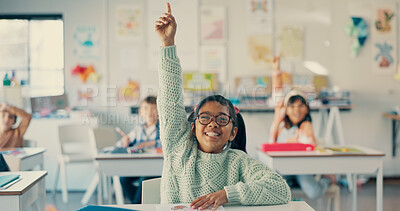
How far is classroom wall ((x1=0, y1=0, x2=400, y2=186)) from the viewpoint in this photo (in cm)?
534

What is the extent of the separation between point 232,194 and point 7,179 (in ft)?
3.78

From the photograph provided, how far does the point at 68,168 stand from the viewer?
489 cm

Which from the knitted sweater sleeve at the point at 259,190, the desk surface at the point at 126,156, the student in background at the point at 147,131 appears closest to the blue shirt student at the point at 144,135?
the student in background at the point at 147,131

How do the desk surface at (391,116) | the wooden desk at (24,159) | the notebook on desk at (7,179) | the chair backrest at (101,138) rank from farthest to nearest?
1. the desk surface at (391,116)
2. the chair backrest at (101,138)
3. the wooden desk at (24,159)
4. the notebook on desk at (7,179)

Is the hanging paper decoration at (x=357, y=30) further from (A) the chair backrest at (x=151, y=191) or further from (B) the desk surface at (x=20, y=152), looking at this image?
(A) the chair backrest at (x=151, y=191)

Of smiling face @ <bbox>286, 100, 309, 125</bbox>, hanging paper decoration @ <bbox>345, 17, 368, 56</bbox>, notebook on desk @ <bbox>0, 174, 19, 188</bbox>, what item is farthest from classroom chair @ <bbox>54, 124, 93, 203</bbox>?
hanging paper decoration @ <bbox>345, 17, 368, 56</bbox>

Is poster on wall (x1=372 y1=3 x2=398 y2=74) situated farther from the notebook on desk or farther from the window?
the notebook on desk

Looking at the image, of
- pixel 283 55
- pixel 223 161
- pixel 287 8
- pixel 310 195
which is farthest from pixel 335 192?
pixel 287 8

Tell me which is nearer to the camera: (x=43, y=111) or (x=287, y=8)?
(x=43, y=111)

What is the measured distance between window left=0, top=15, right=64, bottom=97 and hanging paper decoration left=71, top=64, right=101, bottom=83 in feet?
0.76

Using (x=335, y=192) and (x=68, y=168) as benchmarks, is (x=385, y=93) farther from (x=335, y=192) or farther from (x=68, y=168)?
(x=68, y=168)

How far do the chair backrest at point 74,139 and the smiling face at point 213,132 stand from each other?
3.22 meters

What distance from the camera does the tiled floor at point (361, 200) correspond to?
13.3ft

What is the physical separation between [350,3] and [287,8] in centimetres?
78
